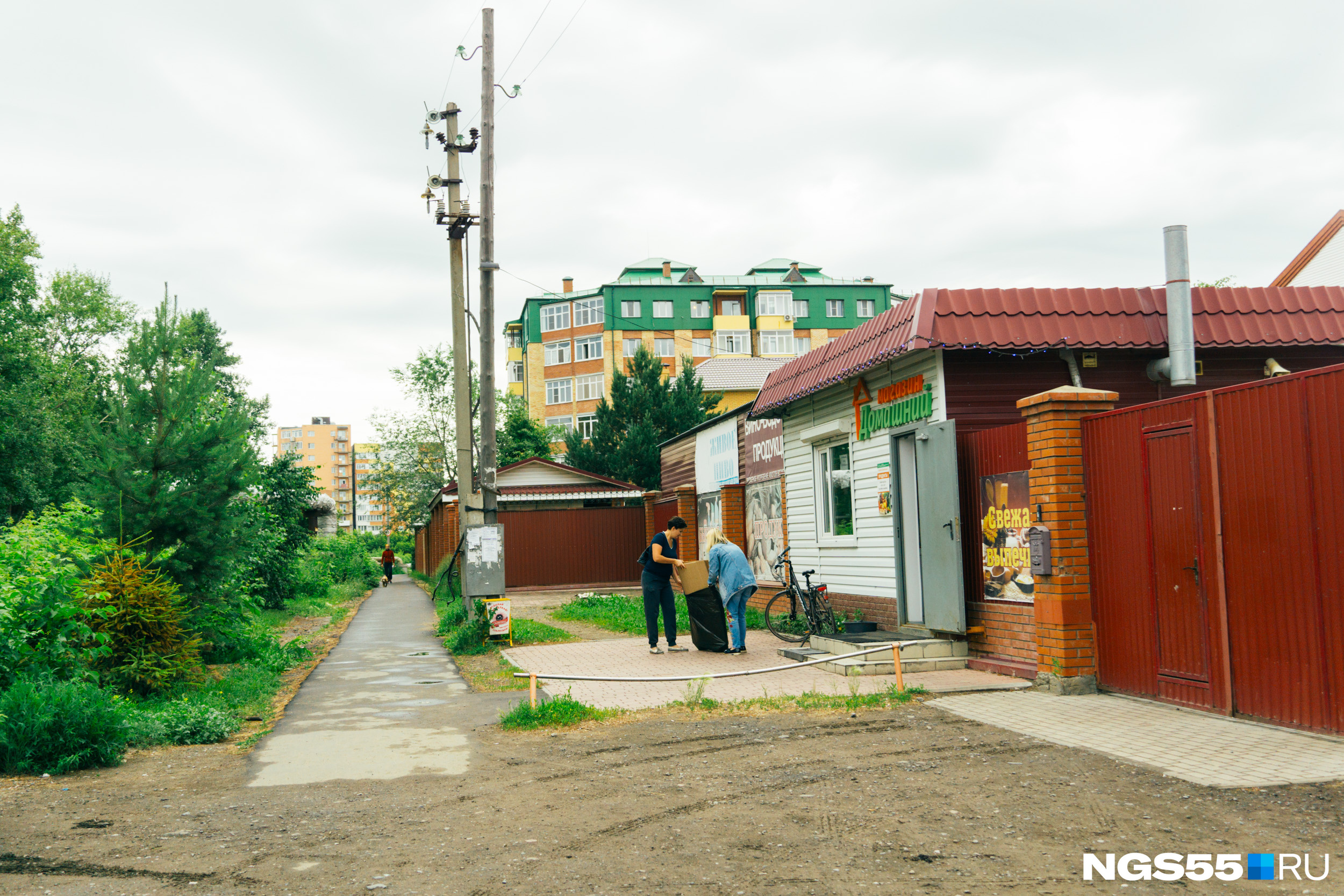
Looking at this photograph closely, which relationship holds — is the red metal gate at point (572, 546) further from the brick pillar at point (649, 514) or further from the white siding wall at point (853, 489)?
the white siding wall at point (853, 489)

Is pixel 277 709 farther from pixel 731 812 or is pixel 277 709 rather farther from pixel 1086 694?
Answer: pixel 1086 694

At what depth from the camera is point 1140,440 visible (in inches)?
312

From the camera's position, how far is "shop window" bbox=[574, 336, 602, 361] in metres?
67.1

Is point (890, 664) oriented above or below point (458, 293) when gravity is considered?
below

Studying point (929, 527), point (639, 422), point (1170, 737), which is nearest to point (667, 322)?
point (639, 422)

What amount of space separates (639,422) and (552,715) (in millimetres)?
33053

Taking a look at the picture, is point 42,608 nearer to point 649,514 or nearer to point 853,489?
point 853,489

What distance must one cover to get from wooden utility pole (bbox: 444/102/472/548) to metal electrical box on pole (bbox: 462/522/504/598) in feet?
4.27

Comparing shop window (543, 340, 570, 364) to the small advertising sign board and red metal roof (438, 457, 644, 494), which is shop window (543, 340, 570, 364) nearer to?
red metal roof (438, 457, 644, 494)

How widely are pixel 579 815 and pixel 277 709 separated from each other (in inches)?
215

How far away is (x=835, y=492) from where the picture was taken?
13898mm

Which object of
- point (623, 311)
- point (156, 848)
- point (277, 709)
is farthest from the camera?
point (623, 311)

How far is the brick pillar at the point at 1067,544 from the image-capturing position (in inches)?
Result: 335

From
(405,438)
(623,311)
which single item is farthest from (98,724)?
(623,311)
